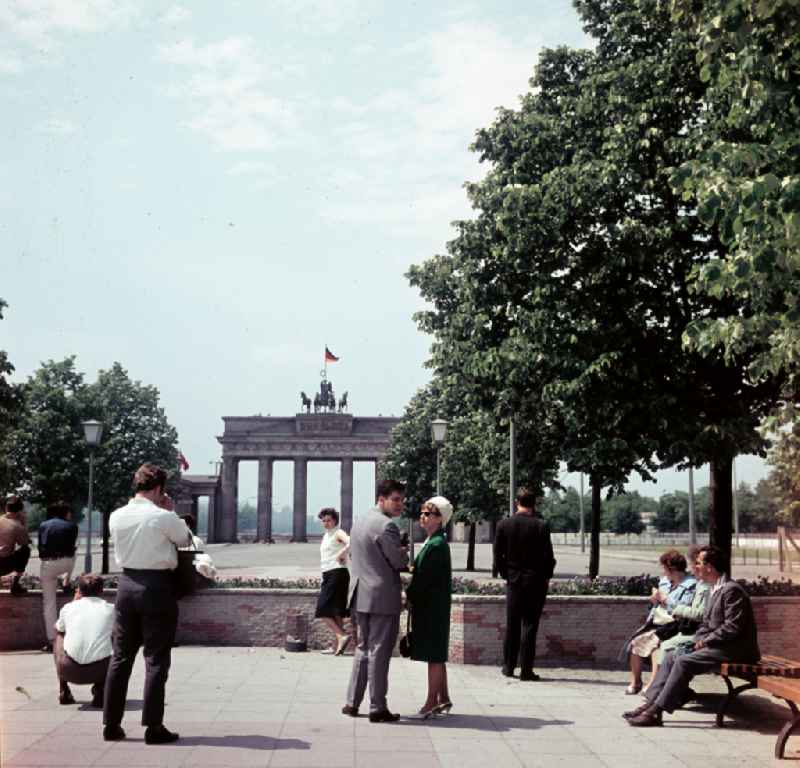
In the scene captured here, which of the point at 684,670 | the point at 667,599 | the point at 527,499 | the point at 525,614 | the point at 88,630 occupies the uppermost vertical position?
the point at 527,499

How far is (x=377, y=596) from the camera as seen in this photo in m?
8.52

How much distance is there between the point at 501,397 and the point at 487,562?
95.4ft

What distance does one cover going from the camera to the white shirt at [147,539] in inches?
301

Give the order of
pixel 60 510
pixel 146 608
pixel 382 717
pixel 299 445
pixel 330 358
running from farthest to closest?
pixel 299 445 < pixel 330 358 < pixel 60 510 < pixel 382 717 < pixel 146 608

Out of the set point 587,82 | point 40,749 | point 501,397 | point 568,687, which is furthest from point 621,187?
point 40,749

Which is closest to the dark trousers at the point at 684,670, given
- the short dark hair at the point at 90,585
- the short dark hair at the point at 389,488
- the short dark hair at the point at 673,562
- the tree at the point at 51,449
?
the short dark hair at the point at 673,562

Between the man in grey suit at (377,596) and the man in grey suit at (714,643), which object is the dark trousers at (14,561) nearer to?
the man in grey suit at (377,596)

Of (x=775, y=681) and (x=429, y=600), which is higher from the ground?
(x=429, y=600)

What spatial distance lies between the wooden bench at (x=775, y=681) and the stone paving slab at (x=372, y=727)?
20cm

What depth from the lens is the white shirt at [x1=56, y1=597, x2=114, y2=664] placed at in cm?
855

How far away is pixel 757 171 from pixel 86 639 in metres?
7.46

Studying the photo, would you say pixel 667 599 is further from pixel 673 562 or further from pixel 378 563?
pixel 378 563

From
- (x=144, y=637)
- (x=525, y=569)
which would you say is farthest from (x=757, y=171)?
(x=144, y=637)

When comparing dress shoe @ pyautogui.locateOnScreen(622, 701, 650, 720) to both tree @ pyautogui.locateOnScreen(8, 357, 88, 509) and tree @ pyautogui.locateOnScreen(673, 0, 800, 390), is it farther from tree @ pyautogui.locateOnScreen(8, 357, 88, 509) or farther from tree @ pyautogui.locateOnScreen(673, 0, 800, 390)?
tree @ pyautogui.locateOnScreen(8, 357, 88, 509)
